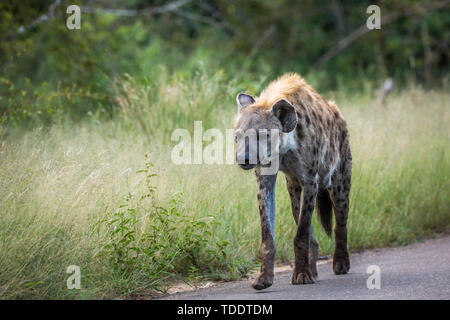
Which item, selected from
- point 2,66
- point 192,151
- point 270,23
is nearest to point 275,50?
point 270,23

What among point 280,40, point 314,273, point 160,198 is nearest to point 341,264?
point 314,273

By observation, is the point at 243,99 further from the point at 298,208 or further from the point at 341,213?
the point at 341,213

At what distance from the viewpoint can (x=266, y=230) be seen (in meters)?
5.34

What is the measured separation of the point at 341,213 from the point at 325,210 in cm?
23

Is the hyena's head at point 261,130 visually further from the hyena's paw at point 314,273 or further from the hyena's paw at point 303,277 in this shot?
the hyena's paw at point 314,273

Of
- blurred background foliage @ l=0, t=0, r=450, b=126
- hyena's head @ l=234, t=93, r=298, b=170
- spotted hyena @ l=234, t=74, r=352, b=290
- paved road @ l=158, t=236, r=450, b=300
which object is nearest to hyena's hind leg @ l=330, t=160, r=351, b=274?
spotted hyena @ l=234, t=74, r=352, b=290

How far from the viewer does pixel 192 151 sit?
7578mm

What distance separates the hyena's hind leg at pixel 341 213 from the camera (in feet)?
20.0

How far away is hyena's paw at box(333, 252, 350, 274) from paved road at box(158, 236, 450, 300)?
A: 6 centimetres

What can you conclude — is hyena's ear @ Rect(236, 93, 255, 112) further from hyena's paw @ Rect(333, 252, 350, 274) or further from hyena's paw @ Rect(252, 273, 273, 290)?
hyena's paw @ Rect(333, 252, 350, 274)

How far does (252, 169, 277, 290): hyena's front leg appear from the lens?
522cm

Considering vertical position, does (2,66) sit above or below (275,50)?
below

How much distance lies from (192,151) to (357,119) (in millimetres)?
2519

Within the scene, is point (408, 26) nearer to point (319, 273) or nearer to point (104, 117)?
point (104, 117)
